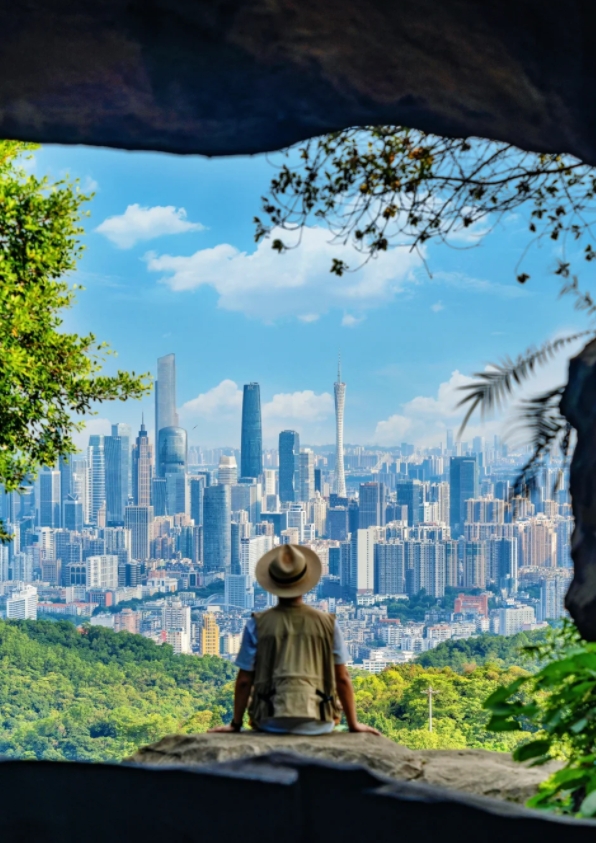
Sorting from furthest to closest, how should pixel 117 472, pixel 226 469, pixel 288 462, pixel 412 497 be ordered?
pixel 226 469 < pixel 288 462 < pixel 412 497 < pixel 117 472

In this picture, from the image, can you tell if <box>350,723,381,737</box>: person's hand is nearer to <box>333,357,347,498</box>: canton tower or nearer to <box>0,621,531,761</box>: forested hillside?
<box>0,621,531,761</box>: forested hillside

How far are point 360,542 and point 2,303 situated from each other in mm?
11313

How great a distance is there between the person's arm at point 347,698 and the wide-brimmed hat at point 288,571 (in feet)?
0.90

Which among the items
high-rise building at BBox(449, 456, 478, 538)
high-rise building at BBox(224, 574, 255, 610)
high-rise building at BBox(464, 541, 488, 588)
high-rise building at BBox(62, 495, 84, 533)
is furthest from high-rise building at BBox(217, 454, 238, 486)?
high-rise building at BBox(449, 456, 478, 538)

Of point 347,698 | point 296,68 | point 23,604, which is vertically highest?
point 296,68

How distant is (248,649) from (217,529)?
15.0m

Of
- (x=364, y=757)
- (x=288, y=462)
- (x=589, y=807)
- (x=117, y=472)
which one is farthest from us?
(x=288, y=462)

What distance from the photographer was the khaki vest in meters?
2.67

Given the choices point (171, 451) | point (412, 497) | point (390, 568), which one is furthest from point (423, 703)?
point (171, 451)

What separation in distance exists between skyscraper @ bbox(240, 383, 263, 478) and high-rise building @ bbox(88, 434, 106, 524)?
3.77 metres

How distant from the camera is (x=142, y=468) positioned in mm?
18359

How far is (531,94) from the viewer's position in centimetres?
224

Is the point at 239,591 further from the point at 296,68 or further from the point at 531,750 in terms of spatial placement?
the point at 296,68

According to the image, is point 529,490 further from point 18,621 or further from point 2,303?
A: point 18,621
